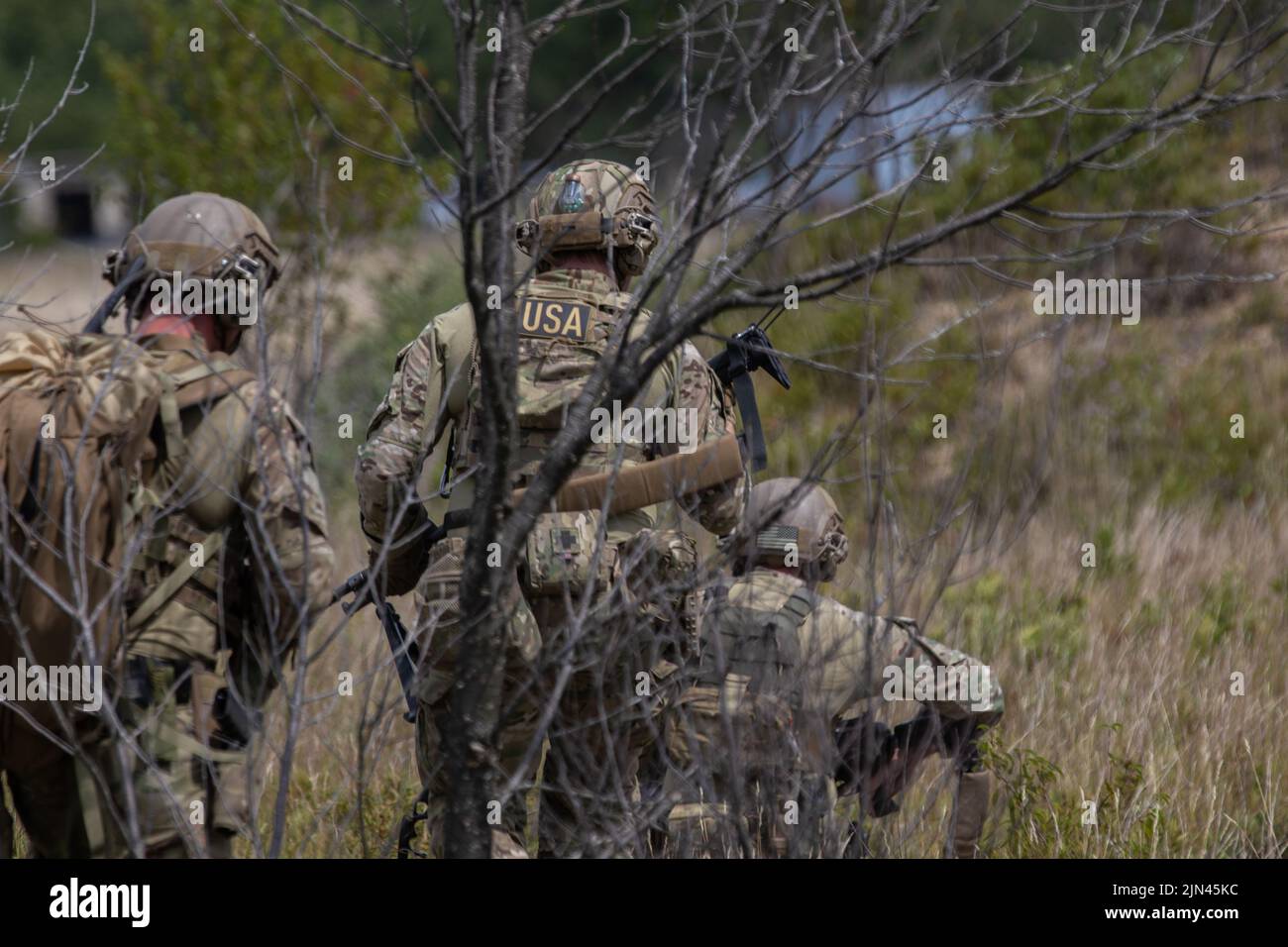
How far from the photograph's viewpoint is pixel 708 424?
4090 millimetres

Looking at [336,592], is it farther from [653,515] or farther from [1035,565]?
[1035,565]

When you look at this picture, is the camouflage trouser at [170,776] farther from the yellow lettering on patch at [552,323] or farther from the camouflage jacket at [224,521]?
the yellow lettering on patch at [552,323]

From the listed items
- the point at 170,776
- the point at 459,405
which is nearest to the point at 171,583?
the point at 170,776

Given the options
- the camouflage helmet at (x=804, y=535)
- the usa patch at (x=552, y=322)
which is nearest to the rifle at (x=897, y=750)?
the camouflage helmet at (x=804, y=535)

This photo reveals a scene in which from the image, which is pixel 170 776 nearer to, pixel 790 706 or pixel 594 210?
pixel 790 706

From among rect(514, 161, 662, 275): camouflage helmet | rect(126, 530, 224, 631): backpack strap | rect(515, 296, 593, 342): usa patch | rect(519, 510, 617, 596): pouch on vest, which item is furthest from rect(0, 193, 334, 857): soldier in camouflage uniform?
rect(514, 161, 662, 275): camouflage helmet

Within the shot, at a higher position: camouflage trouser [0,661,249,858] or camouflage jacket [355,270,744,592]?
camouflage jacket [355,270,744,592]

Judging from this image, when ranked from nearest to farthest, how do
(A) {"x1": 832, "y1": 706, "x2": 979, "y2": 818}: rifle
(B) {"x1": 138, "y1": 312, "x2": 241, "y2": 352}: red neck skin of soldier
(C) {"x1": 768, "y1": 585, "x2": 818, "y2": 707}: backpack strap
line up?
1. (B) {"x1": 138, "y1": 312, "x2": 241, "y2": 352}: red neck skin of soldier
2. (A) {"x1": 832, "y1": 706, "x2": 979, "y2": 818}: rifle
3. (C) {"x1": 768, "y1": 585, "x2": 818, "y2": 707}: backpack strap

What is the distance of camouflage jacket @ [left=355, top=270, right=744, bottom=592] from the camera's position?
3961 mm

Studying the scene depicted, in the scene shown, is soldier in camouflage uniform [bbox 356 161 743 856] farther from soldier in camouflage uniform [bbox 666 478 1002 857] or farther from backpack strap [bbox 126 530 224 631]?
backpack strap [bbox 126 530 224 631]

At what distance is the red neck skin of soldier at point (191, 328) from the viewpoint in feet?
11.2

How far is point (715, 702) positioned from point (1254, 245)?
810cm
